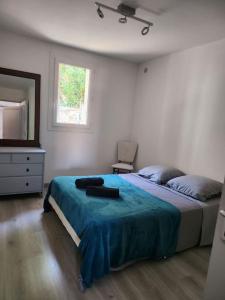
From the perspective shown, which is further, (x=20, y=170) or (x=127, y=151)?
(x=127, y=151)

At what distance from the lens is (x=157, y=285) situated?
1.76m

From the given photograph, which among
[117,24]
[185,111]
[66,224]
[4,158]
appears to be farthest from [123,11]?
[4,158]

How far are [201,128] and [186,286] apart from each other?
2.05 meters

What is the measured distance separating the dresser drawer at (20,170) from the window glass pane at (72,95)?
3.23ft

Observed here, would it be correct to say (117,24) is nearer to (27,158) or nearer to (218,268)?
(27,158)

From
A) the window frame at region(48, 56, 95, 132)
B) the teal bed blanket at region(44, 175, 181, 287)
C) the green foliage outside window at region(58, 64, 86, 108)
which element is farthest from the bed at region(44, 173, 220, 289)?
the green foliage outside window at region(58, 64, 86, 108)

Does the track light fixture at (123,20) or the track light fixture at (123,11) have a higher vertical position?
the track light fixture at (123,11)

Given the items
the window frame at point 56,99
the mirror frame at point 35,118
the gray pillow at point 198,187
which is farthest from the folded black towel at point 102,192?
the window frame at point 56,99

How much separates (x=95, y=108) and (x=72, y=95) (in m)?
0.49

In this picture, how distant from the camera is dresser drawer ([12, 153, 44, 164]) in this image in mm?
3082

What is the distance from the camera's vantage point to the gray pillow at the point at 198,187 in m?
2.49

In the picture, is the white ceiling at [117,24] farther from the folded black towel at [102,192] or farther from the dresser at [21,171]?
A: the folded black towel at [102,192]

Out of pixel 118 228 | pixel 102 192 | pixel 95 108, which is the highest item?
pixel 95 108

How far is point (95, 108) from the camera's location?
13.3 ft
